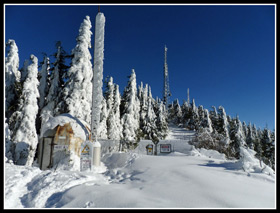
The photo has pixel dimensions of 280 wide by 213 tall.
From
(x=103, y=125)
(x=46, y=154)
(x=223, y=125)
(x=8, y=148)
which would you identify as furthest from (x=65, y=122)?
(x=223, y=125)

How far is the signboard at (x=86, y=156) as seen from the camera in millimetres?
10961

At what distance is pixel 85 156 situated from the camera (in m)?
11.1

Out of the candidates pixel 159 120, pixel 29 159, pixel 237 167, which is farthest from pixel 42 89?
pixel 159 120

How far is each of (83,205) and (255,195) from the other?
16.5 feet

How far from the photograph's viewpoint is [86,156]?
1112 centimetres

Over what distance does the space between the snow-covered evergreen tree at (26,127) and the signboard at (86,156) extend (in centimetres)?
634

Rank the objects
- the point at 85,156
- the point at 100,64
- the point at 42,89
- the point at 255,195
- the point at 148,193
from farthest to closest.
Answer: the point at 42,89 < the point at 100,64 < the point at 85,156 < the point at 148,193 < the point at 255,195

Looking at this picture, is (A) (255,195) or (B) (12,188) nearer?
(A) (255,195)

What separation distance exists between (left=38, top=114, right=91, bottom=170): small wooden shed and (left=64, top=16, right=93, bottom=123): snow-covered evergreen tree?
432 cm

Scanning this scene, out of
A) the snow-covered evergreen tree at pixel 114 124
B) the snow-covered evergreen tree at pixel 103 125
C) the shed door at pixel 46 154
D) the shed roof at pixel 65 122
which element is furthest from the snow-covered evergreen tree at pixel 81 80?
the snow-covered evergreen tree at pixel 114 124

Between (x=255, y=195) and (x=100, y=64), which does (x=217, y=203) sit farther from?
(x=100, y=64)

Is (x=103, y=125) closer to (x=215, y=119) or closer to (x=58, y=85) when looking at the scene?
(x=58, y=85)

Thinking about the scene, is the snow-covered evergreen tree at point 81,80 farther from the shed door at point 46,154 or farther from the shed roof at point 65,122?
the shed door at point 46,154

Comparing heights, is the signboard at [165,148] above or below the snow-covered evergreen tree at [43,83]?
below
